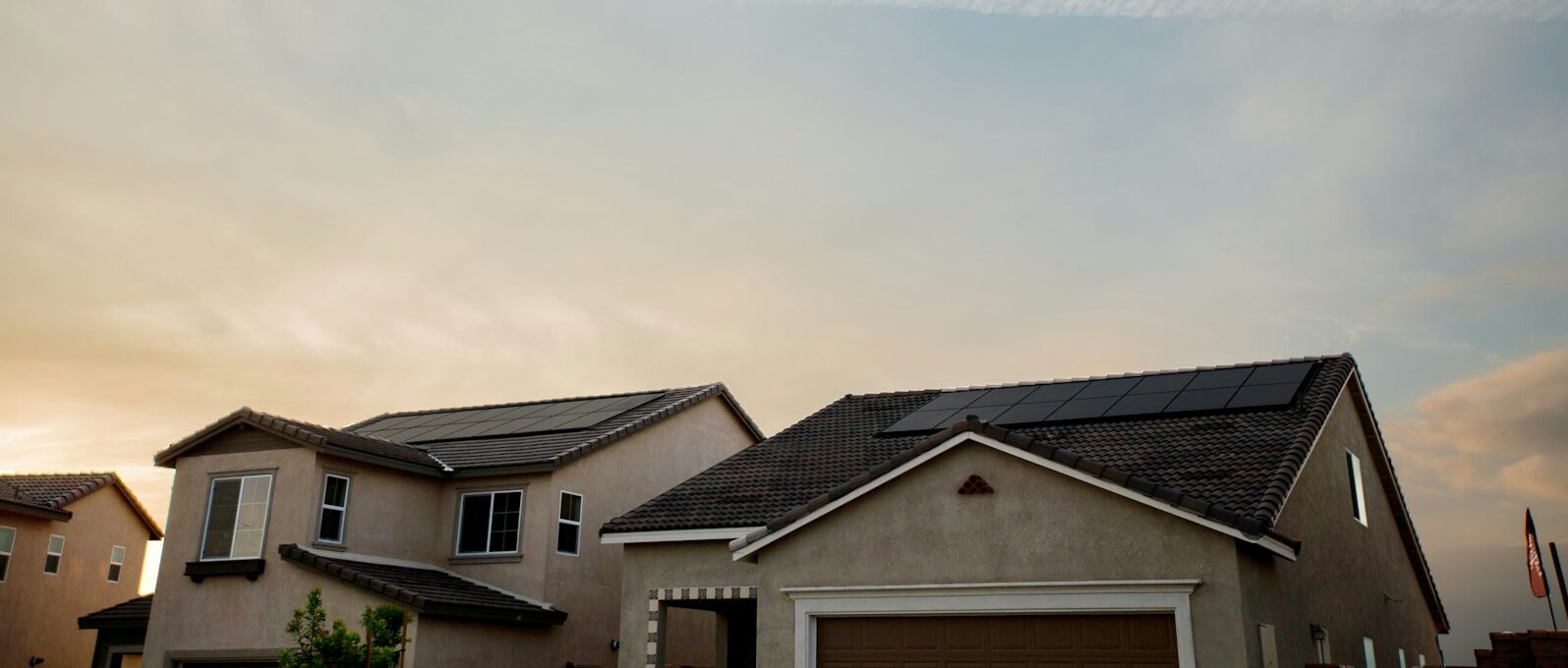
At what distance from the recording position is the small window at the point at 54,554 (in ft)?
97.7

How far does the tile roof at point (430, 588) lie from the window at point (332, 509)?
1.31 ft

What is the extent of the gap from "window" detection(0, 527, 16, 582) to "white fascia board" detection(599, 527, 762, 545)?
18664 millimetres

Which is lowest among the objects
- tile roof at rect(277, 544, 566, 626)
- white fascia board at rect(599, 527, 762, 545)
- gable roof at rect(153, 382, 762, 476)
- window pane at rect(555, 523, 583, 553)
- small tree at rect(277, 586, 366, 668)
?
small tree at rect(277, 586, 366, 668)

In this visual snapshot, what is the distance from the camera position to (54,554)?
30047 millimetres

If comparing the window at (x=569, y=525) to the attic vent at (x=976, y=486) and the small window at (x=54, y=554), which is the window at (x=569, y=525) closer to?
the attic vent at (x=976, y=486)

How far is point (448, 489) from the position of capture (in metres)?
23.7

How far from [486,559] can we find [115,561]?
15.9 meters

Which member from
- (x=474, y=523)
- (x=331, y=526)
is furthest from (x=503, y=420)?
(x=331, y=526)

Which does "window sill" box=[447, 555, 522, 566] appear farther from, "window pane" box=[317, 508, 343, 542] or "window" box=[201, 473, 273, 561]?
"window" box=[201, 473, 273, 561]

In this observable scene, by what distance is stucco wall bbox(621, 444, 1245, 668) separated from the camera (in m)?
13.4

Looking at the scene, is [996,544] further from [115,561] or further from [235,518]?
[115,561]

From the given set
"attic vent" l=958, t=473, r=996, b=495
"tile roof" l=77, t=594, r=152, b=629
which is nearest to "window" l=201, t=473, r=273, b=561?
"tile roof" l=77, t=594, r=152, b=629

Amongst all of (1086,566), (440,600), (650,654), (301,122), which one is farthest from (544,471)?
(1086,566)

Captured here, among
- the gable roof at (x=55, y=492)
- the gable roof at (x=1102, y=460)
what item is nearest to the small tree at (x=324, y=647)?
the gable roof at (x=1102, y=460)
